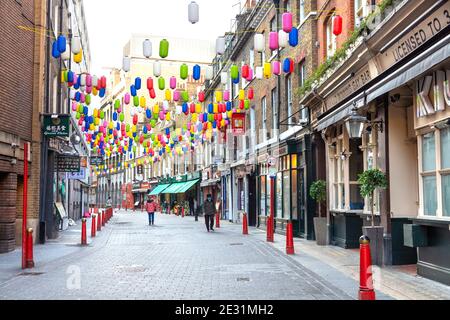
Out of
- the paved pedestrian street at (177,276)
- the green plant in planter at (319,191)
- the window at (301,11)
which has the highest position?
the window at (301,11)

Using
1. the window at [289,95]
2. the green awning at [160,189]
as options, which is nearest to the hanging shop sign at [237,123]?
the window at [289,95]

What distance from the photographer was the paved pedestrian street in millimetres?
9203

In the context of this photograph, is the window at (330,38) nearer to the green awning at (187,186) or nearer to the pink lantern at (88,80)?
the pink lantern at (88,80)

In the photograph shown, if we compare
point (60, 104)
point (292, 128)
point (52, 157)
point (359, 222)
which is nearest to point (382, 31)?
point (359, 222)

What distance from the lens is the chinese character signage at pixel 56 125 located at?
18.5 metres

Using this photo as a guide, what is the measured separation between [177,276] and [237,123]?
1816 cm

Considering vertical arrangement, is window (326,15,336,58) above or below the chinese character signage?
above

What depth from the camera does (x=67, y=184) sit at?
102 ft

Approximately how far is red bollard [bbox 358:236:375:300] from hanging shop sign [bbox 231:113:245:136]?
20787 mm

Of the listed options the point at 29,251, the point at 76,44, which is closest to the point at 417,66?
the point at 29,251

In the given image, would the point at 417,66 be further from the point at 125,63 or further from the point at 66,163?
the point at 66,163

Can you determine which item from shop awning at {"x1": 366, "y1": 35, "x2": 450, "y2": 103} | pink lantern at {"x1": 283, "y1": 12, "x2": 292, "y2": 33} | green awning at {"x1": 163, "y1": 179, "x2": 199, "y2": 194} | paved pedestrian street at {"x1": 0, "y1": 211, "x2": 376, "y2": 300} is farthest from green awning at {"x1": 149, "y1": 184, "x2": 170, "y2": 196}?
shop awning at {"x1": 366, "y1": 35, "x2": 450, "y2": 103}

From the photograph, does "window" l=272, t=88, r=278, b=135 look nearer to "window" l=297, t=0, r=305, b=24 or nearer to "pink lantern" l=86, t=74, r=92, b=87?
"window" l=297, t=0, r=305, b=24

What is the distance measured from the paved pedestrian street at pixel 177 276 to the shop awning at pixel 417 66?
147 inches
